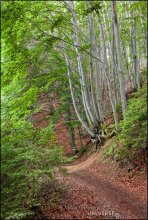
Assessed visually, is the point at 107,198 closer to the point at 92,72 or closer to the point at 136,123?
the point at 136,123

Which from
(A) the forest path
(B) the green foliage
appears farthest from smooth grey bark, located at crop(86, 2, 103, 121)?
(A) the forest path

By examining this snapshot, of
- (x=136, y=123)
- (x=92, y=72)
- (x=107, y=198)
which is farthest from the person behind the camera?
(x=92, y=72)

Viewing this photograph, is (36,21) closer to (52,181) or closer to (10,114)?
(10,114)

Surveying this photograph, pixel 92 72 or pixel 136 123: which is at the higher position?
pixel 92 72

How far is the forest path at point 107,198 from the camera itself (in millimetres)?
6398

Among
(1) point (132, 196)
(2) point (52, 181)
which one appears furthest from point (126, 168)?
(2) point (52, 181)

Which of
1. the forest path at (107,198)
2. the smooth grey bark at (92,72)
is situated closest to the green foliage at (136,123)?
the forest path at (107,198)

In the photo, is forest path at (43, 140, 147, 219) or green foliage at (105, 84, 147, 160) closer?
forest path at (43, 140, 147, 219)

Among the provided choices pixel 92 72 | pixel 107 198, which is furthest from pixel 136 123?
pixel 92 72

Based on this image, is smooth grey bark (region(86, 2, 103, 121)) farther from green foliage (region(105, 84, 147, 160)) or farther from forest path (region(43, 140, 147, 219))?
forest path (region(43, 140, 147, 219))

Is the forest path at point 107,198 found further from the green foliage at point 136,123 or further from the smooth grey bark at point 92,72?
the smooth grey bark at point 92,72

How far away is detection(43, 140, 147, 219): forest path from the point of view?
6398 mm

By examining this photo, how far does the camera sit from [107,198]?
786cm

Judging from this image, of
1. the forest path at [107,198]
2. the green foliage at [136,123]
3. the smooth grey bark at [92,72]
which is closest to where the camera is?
the forest path at [107,198]
